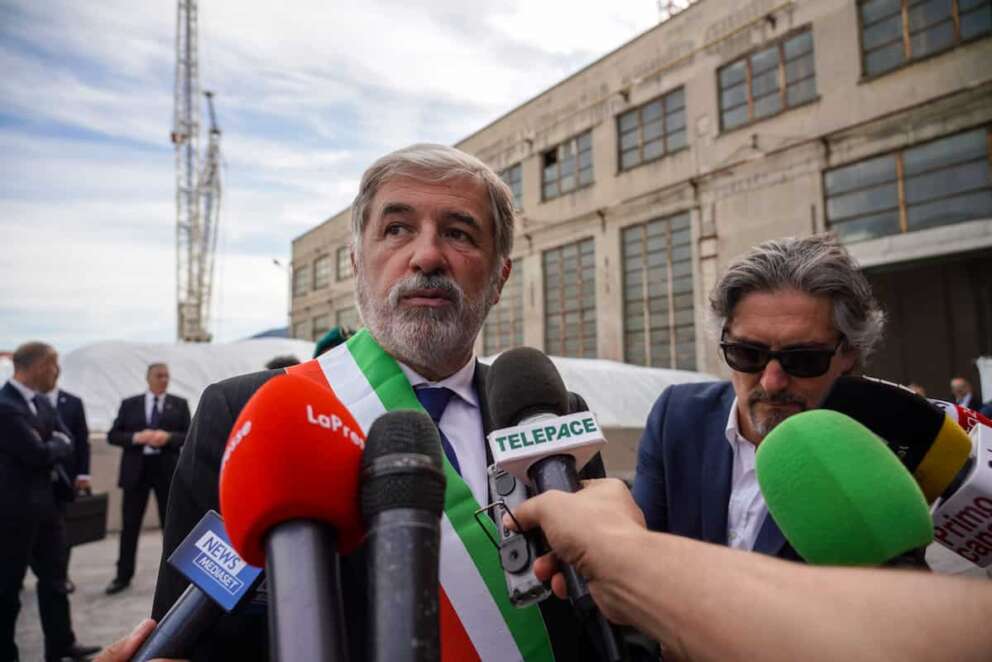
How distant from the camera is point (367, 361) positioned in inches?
69.3

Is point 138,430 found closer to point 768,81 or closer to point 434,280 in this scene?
point 434,280

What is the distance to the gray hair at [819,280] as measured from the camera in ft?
6.05

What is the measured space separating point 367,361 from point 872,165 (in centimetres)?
1418

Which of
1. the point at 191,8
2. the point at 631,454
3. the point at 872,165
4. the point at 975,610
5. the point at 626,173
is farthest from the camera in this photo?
the point at 191,8

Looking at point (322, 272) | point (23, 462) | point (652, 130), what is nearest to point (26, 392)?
point (23, 462)

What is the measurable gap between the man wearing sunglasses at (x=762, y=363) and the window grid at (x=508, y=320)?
18438 mm

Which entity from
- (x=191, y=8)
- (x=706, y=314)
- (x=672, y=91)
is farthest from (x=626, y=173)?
(x=191, y=8)

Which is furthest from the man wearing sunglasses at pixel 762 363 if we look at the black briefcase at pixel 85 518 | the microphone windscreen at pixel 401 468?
the black briefcase at pixel 85 518

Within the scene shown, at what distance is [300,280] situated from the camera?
34.6m

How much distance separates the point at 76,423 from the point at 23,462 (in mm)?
→ 1588

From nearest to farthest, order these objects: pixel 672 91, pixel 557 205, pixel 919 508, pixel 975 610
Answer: pixel 975 610 < pixel 919 508 < pixel 672 91 < pixel 557 205

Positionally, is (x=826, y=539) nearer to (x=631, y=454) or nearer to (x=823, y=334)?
(x=823, y=334)

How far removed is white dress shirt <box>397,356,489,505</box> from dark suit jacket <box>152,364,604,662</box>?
1.11ft

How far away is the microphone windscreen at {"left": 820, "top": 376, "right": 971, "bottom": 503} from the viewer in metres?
1.16
